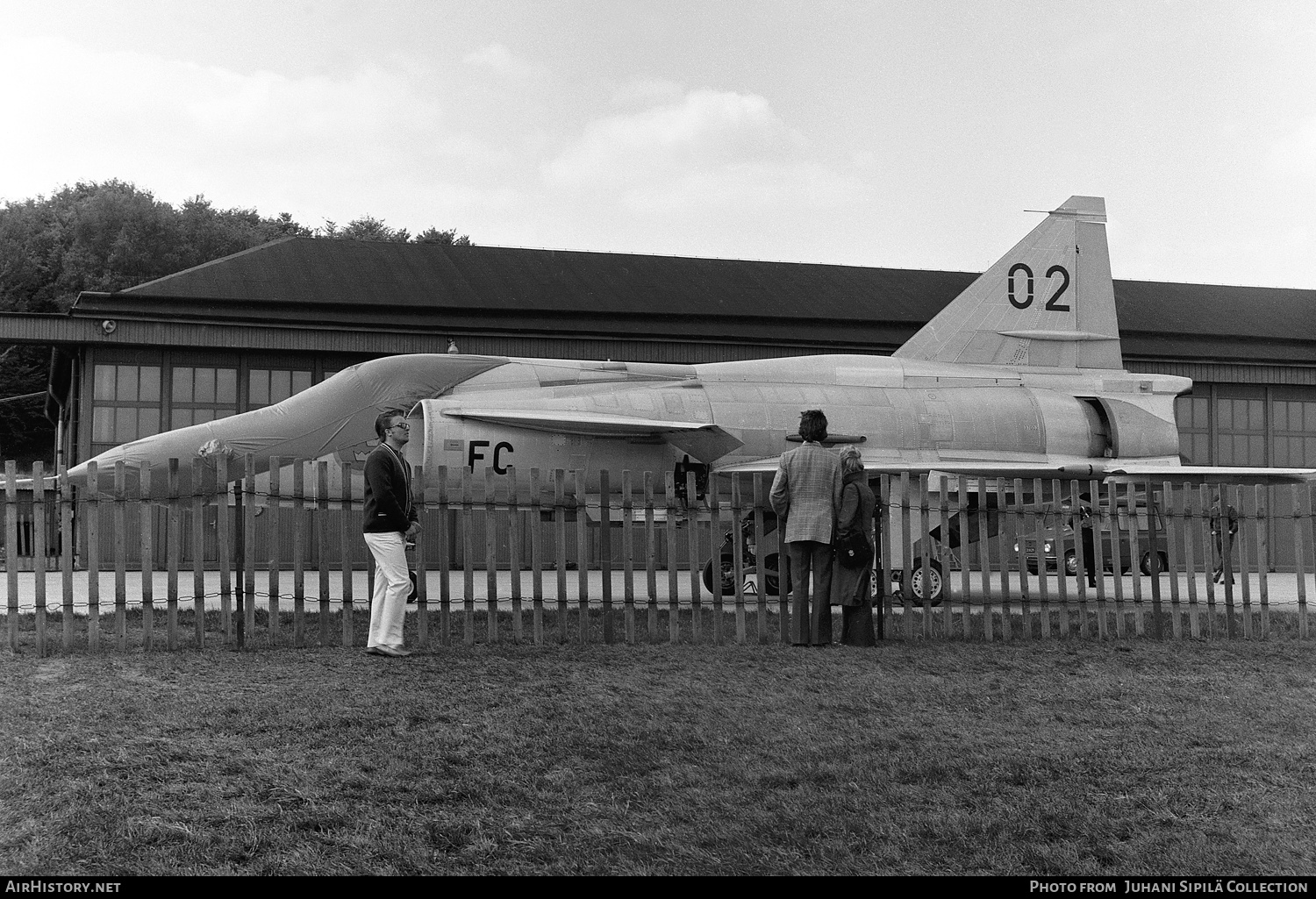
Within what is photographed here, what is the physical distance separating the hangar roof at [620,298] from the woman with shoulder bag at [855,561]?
45.7 ft

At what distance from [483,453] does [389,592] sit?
16.8ft

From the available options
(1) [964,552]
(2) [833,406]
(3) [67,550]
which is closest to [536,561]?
(3) [67,550]

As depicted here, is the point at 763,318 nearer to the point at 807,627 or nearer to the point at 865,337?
the point at 865,337

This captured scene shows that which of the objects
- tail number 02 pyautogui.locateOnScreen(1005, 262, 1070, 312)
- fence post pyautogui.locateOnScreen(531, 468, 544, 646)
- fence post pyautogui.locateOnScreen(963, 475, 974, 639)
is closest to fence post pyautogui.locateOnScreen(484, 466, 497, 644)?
fence post pyautogui.locateOnScreen(531, 468, 544, 646)

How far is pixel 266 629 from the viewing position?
9.92 meters

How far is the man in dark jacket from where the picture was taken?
29.0ft

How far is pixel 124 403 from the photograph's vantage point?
21.9 meters

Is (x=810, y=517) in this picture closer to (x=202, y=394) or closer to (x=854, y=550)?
(x=854, y=550)

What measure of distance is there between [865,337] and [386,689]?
63.8ft

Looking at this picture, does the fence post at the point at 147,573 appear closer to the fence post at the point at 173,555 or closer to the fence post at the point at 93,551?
the fence post at the point at 173,555

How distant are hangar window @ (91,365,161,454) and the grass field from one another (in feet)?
47.8

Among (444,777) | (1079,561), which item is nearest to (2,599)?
(444,777)

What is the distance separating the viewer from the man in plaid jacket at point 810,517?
402 inches

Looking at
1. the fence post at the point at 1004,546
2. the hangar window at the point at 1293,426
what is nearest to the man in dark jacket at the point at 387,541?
the fence post at the point at 1004,546
